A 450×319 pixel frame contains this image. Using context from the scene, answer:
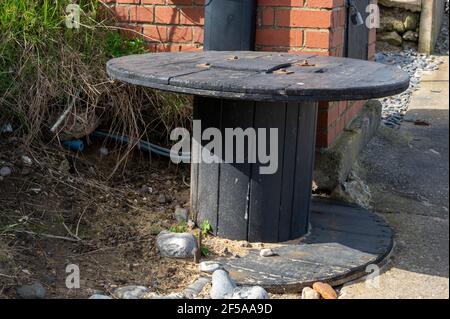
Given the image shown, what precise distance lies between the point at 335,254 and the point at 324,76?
791 millimetres

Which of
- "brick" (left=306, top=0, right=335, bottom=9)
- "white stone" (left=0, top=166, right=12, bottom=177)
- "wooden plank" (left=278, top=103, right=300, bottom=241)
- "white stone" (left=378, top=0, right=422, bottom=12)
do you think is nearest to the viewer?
"wooden plank" (left=278, top=103, right=300, bottom=241)

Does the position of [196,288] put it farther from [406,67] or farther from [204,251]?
[406,67]

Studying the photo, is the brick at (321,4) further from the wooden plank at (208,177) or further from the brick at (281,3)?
the wooden plank at (208,177)

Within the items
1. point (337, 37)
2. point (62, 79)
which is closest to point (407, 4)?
point (337, 37)

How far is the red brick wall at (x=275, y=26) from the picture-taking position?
12.4ft

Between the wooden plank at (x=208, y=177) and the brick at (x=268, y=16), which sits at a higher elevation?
the brick at (x=268, y=16)

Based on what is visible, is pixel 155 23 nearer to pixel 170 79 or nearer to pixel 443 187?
pixel 170 79

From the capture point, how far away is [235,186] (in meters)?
3.13

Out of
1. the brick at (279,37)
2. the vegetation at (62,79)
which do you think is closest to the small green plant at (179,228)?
the vegetation at (62,79)

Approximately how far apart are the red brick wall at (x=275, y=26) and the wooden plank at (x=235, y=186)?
0.92 meters

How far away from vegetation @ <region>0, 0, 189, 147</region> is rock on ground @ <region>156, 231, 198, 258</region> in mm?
891

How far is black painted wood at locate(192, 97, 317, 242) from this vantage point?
10.1 ft

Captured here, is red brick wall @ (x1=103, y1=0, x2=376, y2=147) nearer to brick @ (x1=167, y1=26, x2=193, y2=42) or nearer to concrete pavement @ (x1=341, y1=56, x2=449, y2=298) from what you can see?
brick @ (x1=167, y1=26, x2=193, y2=42)

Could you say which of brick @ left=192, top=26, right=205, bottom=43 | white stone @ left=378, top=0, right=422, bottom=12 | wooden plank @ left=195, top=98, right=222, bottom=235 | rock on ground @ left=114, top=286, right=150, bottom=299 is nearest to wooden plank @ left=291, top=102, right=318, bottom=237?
wooden plank @ left=195, top=98, right=222, bottom=235
